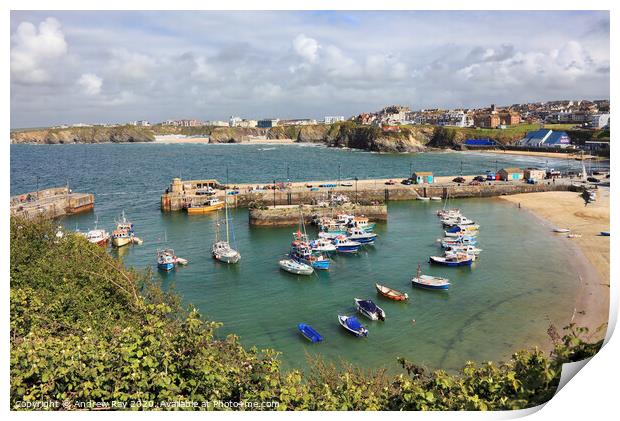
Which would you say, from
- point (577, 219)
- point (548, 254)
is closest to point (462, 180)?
point (577, 219)

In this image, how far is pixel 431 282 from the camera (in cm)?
1391

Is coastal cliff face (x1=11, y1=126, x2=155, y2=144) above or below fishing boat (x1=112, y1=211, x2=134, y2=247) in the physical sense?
above

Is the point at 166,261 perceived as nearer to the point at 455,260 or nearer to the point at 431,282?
the point at 431,282

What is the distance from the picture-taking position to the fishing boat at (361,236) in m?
18.8

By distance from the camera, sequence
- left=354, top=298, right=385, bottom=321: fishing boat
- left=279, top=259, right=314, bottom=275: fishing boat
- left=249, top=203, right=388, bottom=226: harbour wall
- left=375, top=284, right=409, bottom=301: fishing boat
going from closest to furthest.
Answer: left=354, top=298, right=385, bottom=321: fishing boat < left=375, top=284, right=409, bottom=301: fishing boat < left=279, top=259, right=314, bottom=275: fishing boat < left=249, top=203, right=388, bottom=226: harbour wall

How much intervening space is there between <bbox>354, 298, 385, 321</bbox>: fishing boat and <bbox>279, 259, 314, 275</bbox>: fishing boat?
3.30 meters

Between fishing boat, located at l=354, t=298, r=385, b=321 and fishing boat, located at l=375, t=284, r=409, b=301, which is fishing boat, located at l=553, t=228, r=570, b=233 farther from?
fishing boat, located at l=354, t=298, r=385, b=321

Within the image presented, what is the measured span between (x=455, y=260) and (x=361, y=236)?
4082mm

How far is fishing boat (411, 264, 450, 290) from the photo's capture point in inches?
544

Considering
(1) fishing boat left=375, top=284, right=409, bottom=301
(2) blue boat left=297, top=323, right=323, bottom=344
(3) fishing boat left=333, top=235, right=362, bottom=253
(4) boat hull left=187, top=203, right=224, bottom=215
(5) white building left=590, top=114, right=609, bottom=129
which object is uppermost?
(5) white building left=590, top=114, right=609, bottom=129

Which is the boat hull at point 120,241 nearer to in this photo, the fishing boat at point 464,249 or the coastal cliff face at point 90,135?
the fishing boat at point 464,249

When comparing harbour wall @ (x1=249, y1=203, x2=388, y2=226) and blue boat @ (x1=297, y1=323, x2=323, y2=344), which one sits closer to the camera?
blue boat @ (x1=297, y1=323, x2=323, y2=344)

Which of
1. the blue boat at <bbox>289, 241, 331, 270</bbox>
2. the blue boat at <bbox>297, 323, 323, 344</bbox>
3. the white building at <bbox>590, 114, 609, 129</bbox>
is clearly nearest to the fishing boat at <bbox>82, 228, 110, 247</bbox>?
the blue boat at <bbox>289, 241, 331, 270</bbox>

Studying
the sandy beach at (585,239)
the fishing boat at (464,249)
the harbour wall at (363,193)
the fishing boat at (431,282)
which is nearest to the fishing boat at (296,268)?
the fishing boat at (431,282)
